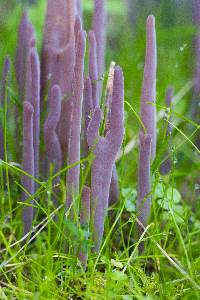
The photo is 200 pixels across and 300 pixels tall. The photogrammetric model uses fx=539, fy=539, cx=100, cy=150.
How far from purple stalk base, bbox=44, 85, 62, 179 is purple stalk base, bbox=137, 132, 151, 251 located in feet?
0.67

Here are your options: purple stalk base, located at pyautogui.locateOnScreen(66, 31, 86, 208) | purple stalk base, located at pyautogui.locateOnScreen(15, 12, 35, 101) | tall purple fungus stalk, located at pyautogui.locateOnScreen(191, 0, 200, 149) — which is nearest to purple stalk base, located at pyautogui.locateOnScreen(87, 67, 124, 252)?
purple stalk base, located at pyautogui.locateOnScreen(66, 31, 86, 208)

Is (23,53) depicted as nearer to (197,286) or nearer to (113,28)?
(197,286)

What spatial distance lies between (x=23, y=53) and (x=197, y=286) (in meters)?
0.74

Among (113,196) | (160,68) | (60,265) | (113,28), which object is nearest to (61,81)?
(113,196)

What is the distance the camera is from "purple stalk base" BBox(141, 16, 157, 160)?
1184 millimetres

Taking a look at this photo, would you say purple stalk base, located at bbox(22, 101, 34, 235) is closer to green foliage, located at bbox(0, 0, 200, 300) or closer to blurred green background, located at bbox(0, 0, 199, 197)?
green foliage, located at bbox(0, 0, 200, 300)

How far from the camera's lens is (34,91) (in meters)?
1.23

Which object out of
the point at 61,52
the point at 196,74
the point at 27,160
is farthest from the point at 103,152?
the point at 196,74

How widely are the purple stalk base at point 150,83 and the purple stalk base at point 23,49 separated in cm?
34

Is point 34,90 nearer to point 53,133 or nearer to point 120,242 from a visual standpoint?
point 53,133

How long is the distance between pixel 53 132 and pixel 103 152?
22 cm

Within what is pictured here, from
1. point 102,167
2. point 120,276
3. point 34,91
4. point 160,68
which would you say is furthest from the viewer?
point 160,68

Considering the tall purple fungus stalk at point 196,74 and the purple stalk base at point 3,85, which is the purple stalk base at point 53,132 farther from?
the tall purple fungus stalk at point 196,74

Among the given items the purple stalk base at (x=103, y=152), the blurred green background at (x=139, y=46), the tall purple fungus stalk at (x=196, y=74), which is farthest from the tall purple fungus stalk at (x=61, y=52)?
the tall purple fungus stalk at (x=196, y=74)
